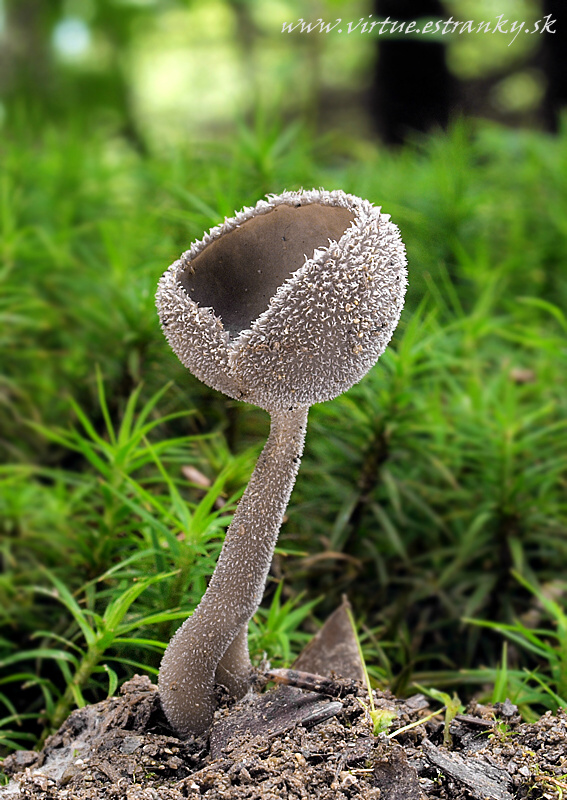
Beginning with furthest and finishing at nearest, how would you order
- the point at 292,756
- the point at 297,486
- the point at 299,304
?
the point at 297,486 → the point at 292,756 → the point at 299,304

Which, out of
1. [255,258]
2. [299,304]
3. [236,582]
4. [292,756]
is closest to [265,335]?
[299,304]

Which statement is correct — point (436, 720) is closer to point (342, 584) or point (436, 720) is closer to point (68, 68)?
point (342, 584)

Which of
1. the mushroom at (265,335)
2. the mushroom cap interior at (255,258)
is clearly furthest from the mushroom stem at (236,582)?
the mushroom cap interior at (255,258)

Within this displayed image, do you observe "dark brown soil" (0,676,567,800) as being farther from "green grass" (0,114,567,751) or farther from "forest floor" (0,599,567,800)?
"green grass" (0,114,567,751)

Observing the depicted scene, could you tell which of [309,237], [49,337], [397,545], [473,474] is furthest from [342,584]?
[49,337]

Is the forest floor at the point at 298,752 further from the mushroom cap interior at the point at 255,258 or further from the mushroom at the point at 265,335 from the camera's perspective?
the mushroom cap interior at the point at 255,258

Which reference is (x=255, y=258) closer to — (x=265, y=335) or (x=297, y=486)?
(x=265, y=335)

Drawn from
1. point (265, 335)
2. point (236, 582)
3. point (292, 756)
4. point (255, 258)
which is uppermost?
point (255, 258)

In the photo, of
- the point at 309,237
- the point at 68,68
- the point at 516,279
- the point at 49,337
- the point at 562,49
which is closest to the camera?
the point at 309,237
